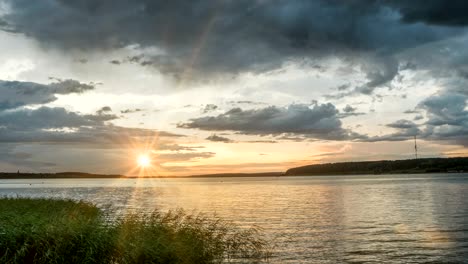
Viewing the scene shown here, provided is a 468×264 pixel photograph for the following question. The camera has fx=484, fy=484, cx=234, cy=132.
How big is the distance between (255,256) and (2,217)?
55.9 feet

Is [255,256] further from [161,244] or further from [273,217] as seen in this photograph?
[273,217]

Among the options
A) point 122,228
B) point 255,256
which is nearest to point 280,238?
point 255,256

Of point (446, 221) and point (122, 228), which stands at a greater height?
point (122, 228)

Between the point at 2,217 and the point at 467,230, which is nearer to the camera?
the point at 2,217

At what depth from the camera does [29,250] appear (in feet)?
79.2

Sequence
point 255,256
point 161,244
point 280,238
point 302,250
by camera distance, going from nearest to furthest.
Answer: point 161,244 → point 255,256 → point 302,250 → point 280,238

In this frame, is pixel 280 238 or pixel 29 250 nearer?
pixel 29 250

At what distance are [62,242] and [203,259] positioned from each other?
8.23m

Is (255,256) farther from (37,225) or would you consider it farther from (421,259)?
(37,225)

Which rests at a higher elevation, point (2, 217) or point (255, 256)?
point (2, 217)

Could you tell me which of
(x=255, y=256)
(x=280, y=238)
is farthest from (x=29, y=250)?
(x=280, y=238)

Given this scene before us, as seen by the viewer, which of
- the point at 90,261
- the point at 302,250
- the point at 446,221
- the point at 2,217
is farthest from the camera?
the point at 446,221

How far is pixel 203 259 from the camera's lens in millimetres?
28438

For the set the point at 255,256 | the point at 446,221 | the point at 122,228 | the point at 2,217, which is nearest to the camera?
the point at 122,228
